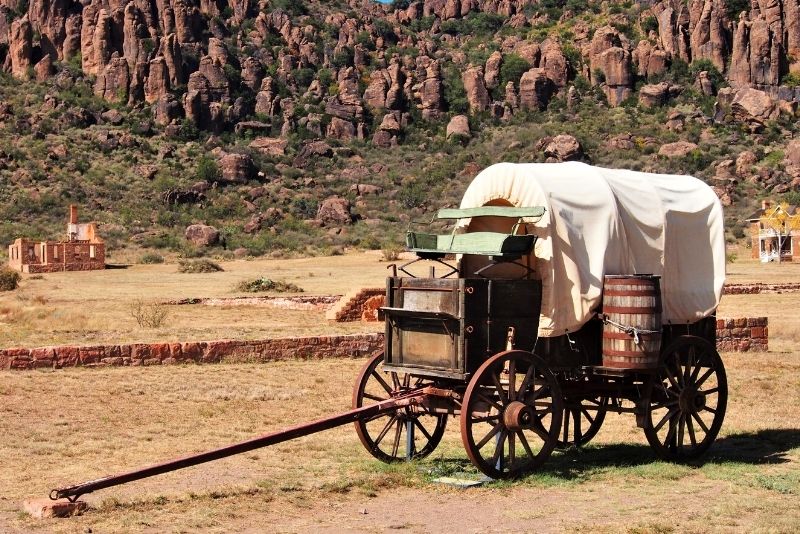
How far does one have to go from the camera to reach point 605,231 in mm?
9039

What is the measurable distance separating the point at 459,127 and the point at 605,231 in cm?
8024

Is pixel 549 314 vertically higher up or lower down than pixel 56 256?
higher up

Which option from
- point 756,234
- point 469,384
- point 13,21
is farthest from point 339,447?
point 13,21

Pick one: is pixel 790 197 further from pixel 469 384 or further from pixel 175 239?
pixel 469 384

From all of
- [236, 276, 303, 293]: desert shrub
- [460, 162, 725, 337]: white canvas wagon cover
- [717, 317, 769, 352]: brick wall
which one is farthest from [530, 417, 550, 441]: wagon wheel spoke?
[236, 276, 303, 293]: desert shrub

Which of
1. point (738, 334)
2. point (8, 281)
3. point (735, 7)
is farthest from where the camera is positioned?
point (735, 7)

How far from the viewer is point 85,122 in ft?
274

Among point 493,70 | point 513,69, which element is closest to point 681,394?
point 513,69

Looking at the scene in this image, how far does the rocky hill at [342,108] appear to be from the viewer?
70.1m

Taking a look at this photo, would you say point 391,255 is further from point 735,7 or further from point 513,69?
point 735,7

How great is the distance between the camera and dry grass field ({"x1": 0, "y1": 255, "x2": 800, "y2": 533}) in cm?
736

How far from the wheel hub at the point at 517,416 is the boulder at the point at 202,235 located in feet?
175

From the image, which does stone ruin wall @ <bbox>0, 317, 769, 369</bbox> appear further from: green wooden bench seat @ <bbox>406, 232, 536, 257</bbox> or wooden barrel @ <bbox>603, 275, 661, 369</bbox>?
wooden barrel @ <bbox>603, 275, 661, 369</bbox>

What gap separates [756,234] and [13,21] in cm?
7198
